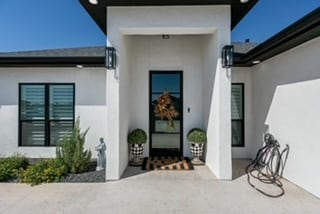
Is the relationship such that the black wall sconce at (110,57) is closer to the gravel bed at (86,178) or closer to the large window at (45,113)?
the gravel bed at (86,178)

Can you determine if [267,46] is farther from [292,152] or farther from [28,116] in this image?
[28,116]

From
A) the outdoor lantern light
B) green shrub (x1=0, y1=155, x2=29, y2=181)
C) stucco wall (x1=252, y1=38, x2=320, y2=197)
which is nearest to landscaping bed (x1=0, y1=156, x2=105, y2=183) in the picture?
green shrub (x1=0, y1=155, x2=29, y2=181)

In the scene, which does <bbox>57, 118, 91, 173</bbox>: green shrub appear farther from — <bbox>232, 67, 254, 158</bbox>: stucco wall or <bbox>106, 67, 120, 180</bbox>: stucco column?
<bbox>232, 67, 254, 158</bbox>: stucco wall

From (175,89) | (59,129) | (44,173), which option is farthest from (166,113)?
(44,173)

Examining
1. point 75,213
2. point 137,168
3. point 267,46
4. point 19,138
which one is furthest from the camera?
point 19,138

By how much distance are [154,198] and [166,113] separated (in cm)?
369

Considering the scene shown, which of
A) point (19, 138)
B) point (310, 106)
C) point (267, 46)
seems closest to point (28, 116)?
point (19, 138)

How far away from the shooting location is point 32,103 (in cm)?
763

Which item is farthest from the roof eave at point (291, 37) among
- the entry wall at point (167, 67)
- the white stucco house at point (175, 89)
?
the entry wall at point (167, 67)

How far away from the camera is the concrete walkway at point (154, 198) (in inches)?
156

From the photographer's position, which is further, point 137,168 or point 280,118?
point 137,168

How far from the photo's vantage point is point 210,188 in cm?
499

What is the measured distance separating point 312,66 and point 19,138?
792 centimetres

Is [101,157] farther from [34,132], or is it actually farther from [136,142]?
[34,132]
